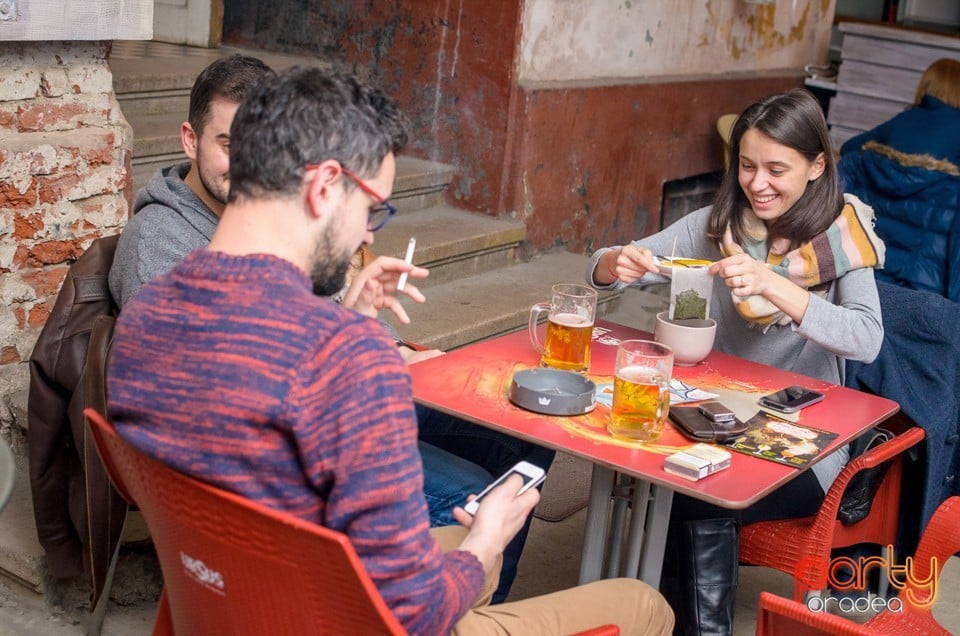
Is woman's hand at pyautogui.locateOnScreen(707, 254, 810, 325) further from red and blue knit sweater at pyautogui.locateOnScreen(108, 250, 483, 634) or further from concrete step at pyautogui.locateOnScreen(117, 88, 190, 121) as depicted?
concrete step at pyautogui.locateOnScreen(117, 88, 190, 121)

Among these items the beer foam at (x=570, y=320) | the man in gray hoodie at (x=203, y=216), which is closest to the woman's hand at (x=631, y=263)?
the beer foam at (x=570, y=320)

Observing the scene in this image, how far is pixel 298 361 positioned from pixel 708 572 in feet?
4.97

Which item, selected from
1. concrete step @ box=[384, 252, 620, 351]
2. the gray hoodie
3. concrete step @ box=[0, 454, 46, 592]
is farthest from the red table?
concrete step @ box=[384, 252, 620, 351]

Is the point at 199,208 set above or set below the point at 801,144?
below

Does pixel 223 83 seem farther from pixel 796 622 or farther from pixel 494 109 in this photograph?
pixel 494 109

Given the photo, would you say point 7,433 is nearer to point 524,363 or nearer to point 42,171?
point 42,171

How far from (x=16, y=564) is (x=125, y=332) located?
1.66 meters

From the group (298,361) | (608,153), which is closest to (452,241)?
(608,153)

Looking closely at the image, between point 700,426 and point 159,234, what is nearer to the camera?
point 700,426

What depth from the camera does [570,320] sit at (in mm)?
2580

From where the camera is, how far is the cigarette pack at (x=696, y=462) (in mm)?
2076

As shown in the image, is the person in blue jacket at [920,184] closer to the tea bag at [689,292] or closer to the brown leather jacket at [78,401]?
the tea bag at [689,292]

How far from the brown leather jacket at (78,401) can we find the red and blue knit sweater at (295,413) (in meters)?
1.02

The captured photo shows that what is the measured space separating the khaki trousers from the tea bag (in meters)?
0.80
